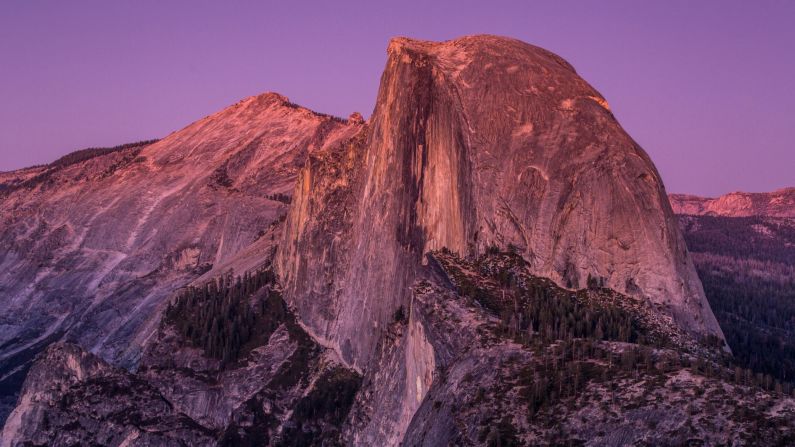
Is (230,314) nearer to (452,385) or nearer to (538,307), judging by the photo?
(538,307)

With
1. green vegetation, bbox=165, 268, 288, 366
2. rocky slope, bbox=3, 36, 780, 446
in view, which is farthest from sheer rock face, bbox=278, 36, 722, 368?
green vegetation, bbox=165, 268, 288, 366

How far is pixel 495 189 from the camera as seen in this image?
124m

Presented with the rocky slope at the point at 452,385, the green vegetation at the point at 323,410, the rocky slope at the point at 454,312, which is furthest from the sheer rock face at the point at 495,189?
the green vegetation at the point at 323,410

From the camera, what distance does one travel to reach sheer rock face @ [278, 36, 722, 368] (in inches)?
4483

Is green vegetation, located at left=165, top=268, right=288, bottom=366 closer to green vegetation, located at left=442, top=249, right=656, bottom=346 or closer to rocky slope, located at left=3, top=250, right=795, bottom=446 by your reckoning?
rocky slope, located at left=3, top=250, right=795, bottom=446

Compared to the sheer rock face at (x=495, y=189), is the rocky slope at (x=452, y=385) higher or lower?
lower

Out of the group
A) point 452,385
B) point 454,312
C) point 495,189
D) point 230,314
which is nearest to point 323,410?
point 230,314

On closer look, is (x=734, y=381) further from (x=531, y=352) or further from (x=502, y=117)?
(x=502, y=117)

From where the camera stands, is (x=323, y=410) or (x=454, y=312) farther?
(x=323, y=410)

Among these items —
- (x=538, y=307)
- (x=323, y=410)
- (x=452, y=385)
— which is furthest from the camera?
(x=323, y=410)

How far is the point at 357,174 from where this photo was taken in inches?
5965

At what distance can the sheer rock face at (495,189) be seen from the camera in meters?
114

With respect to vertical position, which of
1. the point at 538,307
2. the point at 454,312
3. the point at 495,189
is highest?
the point at 495,189

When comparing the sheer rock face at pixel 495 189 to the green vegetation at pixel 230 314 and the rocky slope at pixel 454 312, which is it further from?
the green vegetation at pixel 230 314
